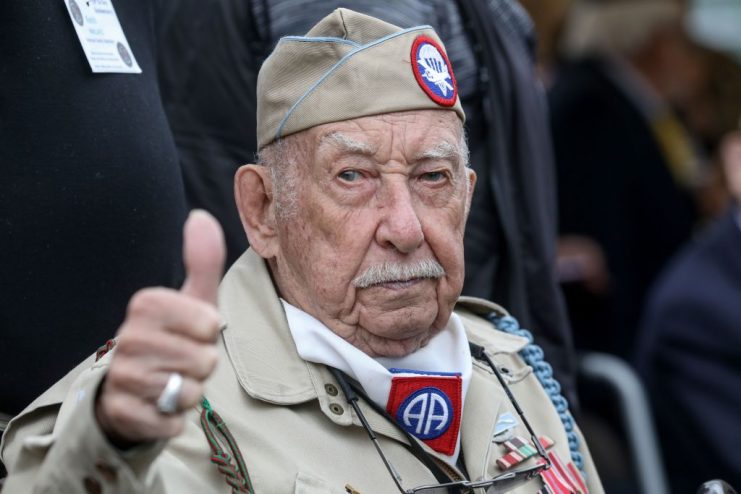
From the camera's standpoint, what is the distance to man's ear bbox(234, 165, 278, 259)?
299cm

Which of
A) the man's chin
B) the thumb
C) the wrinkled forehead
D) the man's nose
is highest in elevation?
the thumb

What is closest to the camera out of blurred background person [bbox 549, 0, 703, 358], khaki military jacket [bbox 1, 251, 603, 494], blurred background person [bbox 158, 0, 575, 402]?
khaki military jacket [bbox 1, 251, 603, 494]

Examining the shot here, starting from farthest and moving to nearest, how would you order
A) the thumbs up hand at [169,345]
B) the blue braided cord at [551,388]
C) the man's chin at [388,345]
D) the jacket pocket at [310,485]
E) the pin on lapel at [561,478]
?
the blue braided cord at [551,388]
the pin on lapel at [561,478]
the man's chin at [388,345]
the jacket pocket at [310,485]
the thumbs up hand at [169,345]

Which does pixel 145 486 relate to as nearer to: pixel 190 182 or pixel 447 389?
pixel 447 389

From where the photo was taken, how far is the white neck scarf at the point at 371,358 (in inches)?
111

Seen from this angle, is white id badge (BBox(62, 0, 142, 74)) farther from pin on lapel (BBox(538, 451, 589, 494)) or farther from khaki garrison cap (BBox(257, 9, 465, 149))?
pin on lapel (BBox(538, 451, 589, 494))

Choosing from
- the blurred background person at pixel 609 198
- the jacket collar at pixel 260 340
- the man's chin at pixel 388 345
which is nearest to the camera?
the jacket collar at pixel 260 340

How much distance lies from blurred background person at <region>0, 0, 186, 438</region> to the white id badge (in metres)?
0.02

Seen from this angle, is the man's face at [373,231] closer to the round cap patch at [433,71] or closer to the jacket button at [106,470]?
the round cap patch at [433,71]

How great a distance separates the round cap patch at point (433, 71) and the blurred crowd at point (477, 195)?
2.21ft

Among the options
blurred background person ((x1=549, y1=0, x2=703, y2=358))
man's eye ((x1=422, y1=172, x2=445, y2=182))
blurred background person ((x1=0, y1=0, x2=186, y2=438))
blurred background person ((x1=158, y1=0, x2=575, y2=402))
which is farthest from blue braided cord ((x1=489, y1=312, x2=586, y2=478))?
blurred background person ((x1=549, y1=0, x2=703, y2=358))

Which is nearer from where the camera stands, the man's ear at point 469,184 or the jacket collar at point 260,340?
the jacket collar at point 260,340

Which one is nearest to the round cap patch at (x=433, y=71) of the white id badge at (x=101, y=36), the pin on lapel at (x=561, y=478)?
the white id badge at (x=101, y=36)

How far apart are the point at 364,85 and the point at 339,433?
0.71 meters
